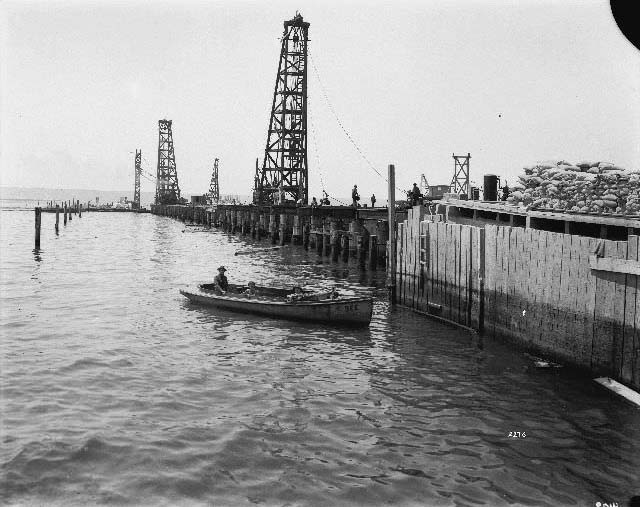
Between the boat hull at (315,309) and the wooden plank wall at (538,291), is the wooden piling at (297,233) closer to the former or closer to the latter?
the boat hull at (315,309)

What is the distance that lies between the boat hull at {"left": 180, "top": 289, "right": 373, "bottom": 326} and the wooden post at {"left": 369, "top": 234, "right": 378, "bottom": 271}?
12998 mm

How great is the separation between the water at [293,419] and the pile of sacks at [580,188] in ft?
18.6

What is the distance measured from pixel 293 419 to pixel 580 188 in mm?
13123

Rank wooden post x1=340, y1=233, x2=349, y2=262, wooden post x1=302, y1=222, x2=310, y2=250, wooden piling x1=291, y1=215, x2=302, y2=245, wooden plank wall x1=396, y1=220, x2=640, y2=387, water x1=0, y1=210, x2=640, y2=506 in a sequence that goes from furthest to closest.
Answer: wooden piling x1=291, y1=215, x2=302, y2=245, wooden post x1=302, y1=222, x2=310, y2=250, wooden post x1=340, y1=233, x2=349, y2=262, wooden plank wall x1=396, y1=220, x2=640, y2=387, water x1=0, y1=210, x2=640, y2=506

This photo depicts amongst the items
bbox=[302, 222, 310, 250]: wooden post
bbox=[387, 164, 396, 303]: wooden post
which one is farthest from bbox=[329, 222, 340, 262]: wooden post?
bbox=[387, 164, 396, 303]: wooden post

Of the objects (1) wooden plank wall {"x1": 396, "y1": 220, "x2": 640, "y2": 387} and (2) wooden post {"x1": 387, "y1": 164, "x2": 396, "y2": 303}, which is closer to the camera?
(1) wooden plank wall {"x1": 396, "y1": 220, "x2": 640, "y2": 387}

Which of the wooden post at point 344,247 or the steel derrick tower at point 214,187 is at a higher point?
the steel derrick tower at point 214,187

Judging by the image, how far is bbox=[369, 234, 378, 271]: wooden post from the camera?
32.7 metres

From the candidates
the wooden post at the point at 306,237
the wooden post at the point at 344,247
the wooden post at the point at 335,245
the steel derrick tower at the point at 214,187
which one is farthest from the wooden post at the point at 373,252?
the steel derrick tower at the point at 214,187

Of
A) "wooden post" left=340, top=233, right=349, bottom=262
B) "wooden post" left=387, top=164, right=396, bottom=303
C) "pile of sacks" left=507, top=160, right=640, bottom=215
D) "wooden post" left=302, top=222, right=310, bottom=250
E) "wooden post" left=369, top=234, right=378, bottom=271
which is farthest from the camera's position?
"wooden post" left=302, top=222, right=310, bottom=250

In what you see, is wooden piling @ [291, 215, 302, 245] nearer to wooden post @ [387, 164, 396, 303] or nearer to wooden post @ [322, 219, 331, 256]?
wooden post @ [322, 219, 331, 256]

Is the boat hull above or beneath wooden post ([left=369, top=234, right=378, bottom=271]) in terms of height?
beneath

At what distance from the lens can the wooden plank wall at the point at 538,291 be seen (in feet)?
38.4

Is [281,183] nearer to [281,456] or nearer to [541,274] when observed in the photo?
[541,274]
